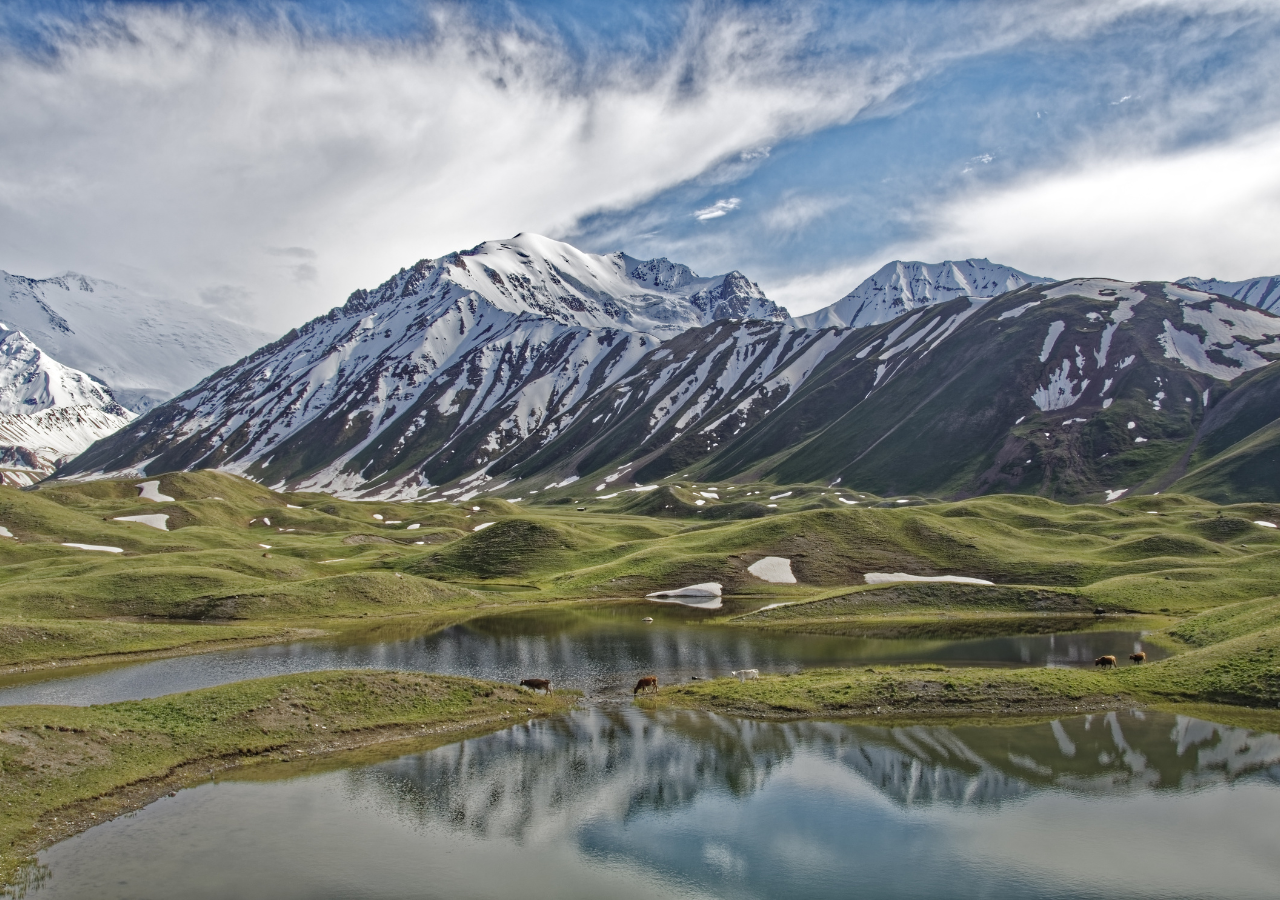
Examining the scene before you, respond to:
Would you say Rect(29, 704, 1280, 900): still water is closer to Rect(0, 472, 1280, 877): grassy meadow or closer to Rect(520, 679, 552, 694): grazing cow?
Rect(0, 472, 1280, 877): grassy meadow

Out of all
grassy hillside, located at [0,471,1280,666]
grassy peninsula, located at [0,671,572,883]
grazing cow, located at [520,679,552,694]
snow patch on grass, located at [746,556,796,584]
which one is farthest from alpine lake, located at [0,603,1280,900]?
snow patch on grass, located at [746,556,796,584]

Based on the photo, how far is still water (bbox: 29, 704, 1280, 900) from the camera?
2342 cm

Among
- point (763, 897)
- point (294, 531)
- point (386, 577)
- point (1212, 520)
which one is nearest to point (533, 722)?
point (763, 897)

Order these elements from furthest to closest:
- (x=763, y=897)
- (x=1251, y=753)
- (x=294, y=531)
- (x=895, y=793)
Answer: (x=294, y=531), (x=1251, y=753), (x=895, y=793), (x=763, y=897)

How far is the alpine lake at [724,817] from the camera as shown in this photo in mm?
23500

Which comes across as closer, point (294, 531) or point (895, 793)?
point (895, 793)

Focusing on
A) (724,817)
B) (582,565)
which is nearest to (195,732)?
(724,817)

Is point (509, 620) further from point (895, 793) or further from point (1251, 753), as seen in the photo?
point (1251, 753)

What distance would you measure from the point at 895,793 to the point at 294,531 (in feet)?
503

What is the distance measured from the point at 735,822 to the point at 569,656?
34465mm

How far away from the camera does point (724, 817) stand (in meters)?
28.3

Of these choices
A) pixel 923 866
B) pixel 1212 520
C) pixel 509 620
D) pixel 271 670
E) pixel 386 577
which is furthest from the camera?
pixel 1212 520

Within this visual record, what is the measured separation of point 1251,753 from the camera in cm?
3331

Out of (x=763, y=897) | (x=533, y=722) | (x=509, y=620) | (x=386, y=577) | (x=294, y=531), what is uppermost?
(x=294, y=531)
